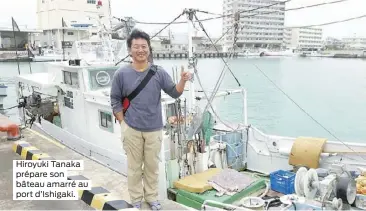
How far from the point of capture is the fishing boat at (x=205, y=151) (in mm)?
5297

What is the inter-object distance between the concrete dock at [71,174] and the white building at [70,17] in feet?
13.0

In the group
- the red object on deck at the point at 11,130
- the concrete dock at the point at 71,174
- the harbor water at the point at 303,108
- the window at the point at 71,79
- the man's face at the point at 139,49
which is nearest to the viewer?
the man's face at the point at 139,49

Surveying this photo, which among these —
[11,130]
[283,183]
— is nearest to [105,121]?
[11,130]

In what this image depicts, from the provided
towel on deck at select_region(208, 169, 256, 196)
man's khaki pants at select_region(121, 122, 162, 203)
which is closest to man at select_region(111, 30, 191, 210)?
man's khaki pants at select_region(121, 122, 162, 203)

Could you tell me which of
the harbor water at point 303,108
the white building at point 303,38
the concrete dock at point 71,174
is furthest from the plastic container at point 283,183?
the white building at point 303,38

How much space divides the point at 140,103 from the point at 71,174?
6.99 feet

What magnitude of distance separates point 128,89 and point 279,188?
4.61m

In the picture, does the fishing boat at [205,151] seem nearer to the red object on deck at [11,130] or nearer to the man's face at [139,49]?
the red object on deck at [11,130]

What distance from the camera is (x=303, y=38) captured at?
120062 millimetres

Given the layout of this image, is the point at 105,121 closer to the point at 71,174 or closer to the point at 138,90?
the point at 71,174

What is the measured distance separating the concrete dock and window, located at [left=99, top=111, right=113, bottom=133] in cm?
133

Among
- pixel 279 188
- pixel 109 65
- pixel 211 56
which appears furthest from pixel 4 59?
pixel 279 188

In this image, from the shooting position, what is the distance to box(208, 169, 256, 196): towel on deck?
5.84 m

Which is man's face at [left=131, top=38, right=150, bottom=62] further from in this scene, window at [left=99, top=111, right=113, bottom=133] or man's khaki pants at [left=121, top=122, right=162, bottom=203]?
window at [left=99, top=111, right=113, bottom=133]
